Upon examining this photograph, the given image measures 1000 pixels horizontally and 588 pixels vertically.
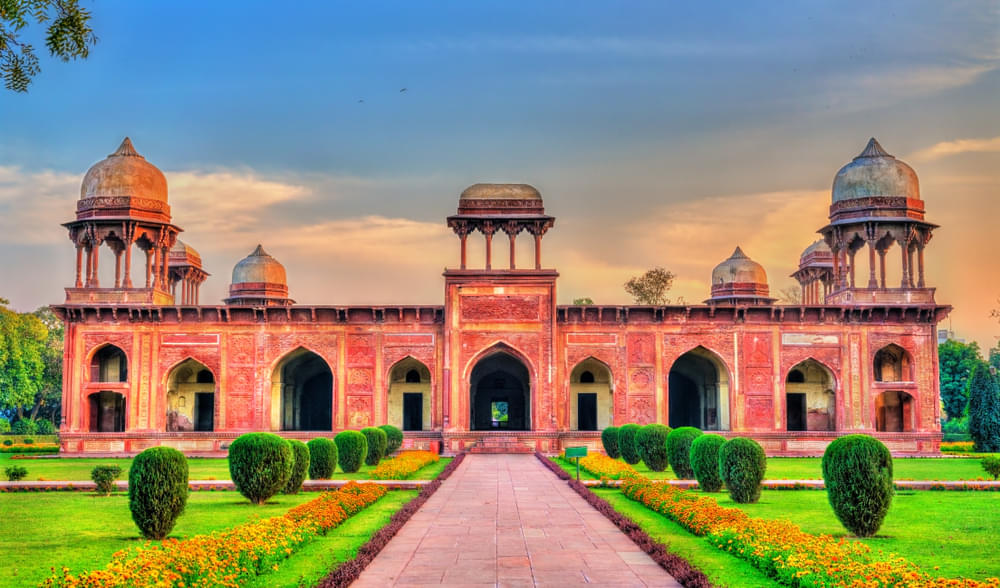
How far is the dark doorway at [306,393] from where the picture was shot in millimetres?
28453

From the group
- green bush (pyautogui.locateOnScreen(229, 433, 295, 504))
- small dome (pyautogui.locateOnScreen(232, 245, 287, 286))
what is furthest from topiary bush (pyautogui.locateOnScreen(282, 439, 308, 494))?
small dome (pyautogui.locateOnScreen(232, 245, 287, 286))

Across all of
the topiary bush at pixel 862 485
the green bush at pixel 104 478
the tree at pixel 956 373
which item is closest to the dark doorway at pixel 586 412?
the green bush at pixel 104 478

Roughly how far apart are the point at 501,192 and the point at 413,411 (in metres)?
7.28

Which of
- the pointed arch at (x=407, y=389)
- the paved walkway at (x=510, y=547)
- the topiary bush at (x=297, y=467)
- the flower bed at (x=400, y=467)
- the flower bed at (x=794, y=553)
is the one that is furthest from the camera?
the pointed arch at (x=407, y=389)

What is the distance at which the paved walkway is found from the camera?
7.59 meters

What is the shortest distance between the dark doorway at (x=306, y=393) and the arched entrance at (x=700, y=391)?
11072 mm

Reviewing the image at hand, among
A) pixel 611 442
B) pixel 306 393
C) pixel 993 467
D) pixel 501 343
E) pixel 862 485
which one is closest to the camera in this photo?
pixel 862 485

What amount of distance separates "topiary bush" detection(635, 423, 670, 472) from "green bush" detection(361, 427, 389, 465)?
548 cm

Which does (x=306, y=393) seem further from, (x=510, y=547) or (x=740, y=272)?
(x=510, y=547)

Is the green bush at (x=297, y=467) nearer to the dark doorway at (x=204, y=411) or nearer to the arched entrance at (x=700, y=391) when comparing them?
the dark doorway at (x=204, y=411)

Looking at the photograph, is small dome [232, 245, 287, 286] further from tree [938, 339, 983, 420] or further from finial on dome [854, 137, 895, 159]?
tree [938, 339, 983, 420]

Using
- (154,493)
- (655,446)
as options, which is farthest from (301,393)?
(154,493)

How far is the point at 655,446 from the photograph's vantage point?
60.1ft

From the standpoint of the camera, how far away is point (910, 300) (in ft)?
86.9
